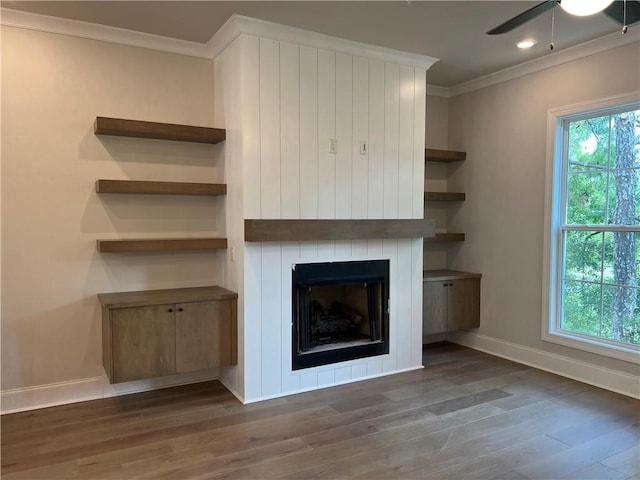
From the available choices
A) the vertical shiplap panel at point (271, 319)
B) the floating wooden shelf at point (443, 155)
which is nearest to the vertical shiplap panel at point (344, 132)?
the vertical shiplap panel at point (271, 319)

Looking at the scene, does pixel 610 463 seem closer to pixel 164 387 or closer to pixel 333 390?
pixel 333 390

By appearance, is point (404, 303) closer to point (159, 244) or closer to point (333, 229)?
point (333, 229)

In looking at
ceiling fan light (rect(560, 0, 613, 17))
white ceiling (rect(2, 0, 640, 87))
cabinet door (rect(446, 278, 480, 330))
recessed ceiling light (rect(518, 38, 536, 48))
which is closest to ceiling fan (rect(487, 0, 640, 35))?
ceiling fan light (rect(560, 0, 613, 17))

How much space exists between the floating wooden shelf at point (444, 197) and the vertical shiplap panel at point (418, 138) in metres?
0.49

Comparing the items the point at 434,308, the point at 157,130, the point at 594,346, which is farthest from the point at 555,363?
the point at 157,130

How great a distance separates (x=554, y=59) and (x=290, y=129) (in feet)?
7.64

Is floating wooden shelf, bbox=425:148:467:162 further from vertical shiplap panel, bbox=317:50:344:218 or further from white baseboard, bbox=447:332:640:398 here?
white baseboard, bbox=447:332:640:398

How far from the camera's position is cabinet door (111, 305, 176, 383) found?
3.23m

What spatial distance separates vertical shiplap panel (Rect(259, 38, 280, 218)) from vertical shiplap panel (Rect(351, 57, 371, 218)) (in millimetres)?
659

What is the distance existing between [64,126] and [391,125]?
2.47 meters

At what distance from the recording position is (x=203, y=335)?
3490mm

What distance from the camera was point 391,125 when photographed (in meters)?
3.99

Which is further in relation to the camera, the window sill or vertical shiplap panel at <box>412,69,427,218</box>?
vertical shiplap panel at <box>412,69,427,218</box>

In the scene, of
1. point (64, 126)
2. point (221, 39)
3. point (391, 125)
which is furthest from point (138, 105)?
point (391, 125)
